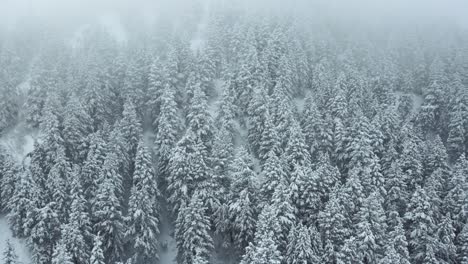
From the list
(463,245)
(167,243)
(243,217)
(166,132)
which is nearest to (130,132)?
Result: (166,132)

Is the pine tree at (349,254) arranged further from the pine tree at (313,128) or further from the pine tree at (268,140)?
the pine tree at (313,128)

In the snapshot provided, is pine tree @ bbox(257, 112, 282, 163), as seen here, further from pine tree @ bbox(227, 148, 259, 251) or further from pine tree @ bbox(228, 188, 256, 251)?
pine tree @ bbox(228, 188, 256, 251)

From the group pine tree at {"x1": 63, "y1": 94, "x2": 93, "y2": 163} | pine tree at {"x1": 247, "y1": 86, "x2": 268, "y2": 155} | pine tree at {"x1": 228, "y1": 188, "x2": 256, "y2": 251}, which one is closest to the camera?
pine tree at {"x1": 228, "y1": 188, "x2": 256, "y2": 251}

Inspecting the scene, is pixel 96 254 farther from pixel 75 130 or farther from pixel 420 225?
pixel 420 225

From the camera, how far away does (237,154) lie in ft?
143

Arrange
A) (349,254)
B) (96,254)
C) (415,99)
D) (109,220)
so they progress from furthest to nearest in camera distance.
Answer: (415,99), (109,220), (96,254), (349,254)

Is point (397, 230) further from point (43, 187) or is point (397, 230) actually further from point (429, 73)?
point (429, 73)

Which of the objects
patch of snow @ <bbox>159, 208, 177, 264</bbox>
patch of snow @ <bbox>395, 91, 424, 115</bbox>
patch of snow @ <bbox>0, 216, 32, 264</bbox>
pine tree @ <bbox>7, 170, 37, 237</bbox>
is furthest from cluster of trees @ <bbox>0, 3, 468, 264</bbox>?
patch of snow @ <bbox>0, 216, 32, 264</bbox>

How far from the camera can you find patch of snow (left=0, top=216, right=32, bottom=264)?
45.1 metres

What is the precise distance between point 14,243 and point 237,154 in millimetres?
28412

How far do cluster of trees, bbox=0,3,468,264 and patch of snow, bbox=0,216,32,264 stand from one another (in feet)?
6.88

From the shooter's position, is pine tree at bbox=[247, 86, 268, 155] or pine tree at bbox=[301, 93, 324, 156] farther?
pine tree at bbox=[247, 86, 268, 155]

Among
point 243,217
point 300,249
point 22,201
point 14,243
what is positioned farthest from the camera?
point 14,243

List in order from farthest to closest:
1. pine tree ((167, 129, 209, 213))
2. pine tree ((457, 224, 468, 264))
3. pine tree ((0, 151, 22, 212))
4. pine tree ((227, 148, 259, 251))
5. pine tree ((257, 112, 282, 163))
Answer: pine tree ((257, 112, 282, 163))
pine tree ((0, 151, 22, 212))
pine tree ((167, 129, 209, 213))
pine tree ((227, 148, 259, 251))
pine tree ((457, 224, 468, 264))
